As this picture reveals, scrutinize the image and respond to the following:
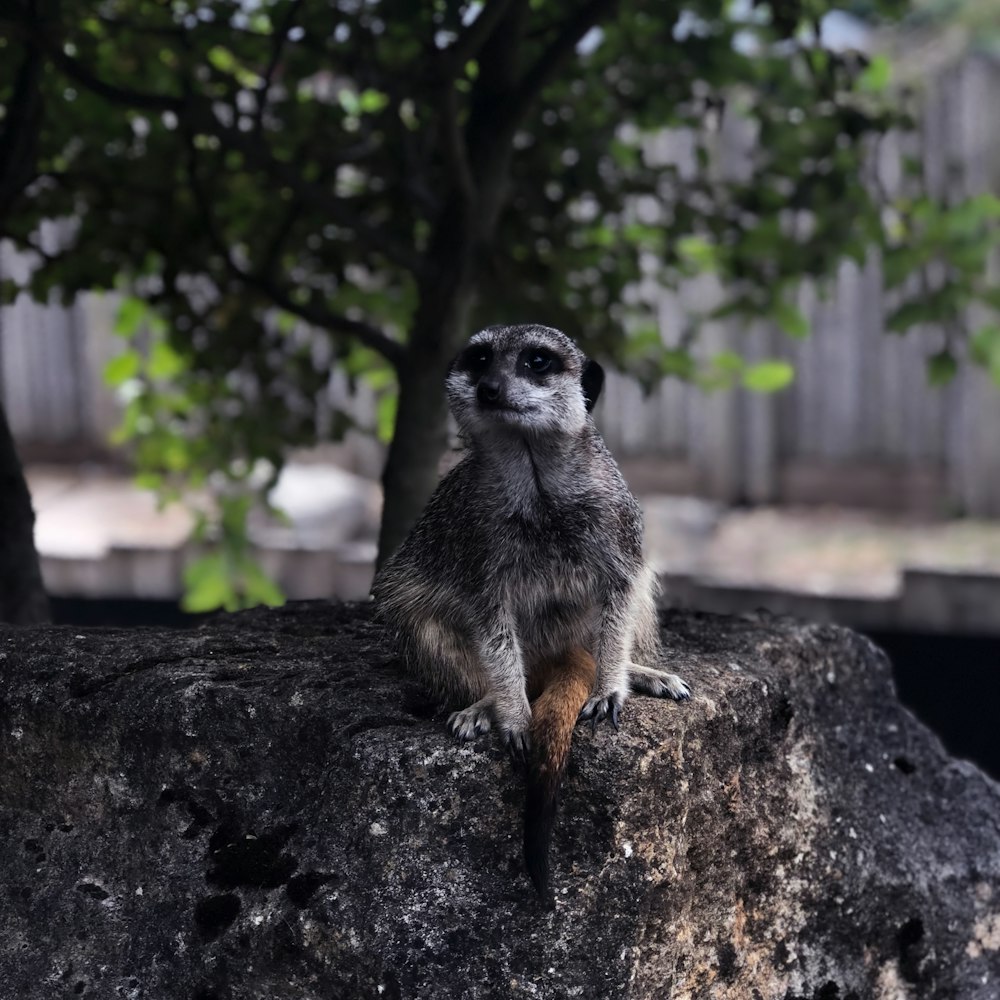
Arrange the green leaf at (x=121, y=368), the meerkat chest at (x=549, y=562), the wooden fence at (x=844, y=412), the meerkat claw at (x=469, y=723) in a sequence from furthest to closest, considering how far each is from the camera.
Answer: the wooden fence at (x=844, y=412), the green leaf at (x=121, y=368), the meerkat chest at (x=549, y=562), the meerkat claw at (x=469, y=723)

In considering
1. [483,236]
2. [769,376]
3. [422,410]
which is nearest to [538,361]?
[483,236]

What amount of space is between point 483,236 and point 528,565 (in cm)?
134

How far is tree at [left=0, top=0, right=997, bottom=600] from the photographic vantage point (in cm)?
314

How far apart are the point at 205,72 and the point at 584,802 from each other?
2.93 metres

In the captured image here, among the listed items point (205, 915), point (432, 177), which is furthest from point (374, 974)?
point (432, 177)

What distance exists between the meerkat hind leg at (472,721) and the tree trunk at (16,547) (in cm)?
162

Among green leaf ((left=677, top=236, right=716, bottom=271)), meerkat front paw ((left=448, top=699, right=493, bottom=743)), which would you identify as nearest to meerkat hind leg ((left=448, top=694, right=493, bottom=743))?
meerkat front paw ((left=448, top=699, right=493, bottom=743))

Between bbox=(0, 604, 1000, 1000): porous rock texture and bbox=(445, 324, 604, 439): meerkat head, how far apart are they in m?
0.55

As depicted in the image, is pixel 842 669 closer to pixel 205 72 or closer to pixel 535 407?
pixel 535 407

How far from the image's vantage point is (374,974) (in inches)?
79.0

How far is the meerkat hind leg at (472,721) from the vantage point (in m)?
2.15

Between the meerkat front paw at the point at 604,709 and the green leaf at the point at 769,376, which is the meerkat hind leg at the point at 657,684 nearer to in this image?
the meerkat front paw at the point at 604,709

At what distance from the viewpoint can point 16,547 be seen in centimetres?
333

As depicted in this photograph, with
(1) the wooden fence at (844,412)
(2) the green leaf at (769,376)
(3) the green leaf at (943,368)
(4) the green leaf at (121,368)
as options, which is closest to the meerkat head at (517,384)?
(3) the green leaf at (943,368)
